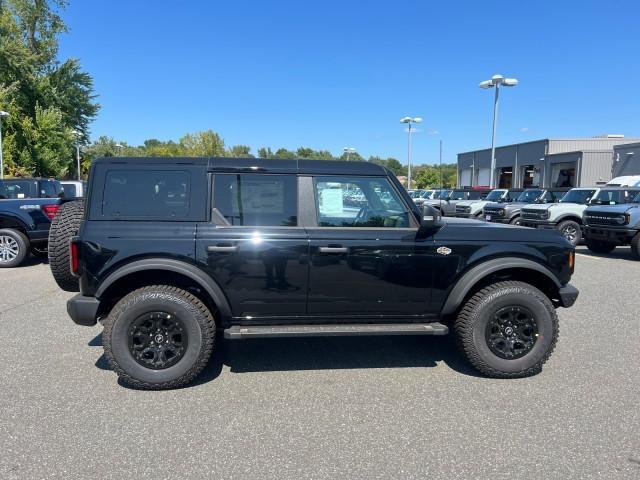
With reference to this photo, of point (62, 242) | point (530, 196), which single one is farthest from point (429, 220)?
point (530, 196)

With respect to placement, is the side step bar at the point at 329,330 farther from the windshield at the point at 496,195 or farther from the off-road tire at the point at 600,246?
the windshield at the point at 496,195

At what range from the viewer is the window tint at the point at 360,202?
372 centimetres

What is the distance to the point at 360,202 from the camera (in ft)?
12.4

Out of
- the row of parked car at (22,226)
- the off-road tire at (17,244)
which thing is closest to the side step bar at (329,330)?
the row of parked car at (22,226)

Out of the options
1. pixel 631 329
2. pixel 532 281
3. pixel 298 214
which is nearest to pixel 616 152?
pixel 631 329

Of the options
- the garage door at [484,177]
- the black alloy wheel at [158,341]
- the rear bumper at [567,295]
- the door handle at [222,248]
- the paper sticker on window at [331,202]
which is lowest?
the black alloy wheel at [158,341]

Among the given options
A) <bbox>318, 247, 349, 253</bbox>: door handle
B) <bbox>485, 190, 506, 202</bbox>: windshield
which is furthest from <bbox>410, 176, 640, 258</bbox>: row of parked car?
<bbox>318, 247, 349, 253</bbox>: door handle

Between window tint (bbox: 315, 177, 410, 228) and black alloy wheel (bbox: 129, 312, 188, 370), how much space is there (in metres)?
1.57

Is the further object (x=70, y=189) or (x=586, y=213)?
(x=70, y=189)

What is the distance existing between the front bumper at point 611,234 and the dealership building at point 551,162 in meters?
14.2

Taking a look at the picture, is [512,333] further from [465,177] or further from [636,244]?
[465,177]

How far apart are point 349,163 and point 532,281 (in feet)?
6.80

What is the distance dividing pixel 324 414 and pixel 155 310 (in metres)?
1.56

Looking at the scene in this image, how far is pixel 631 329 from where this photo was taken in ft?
16.6
